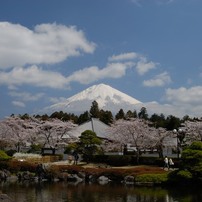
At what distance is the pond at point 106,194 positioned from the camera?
22.5 meters

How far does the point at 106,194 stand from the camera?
969 inches

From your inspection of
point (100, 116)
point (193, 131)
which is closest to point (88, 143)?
point (193, 131)

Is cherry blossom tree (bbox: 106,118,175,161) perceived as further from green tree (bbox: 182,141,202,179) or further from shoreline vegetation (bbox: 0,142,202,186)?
green tree (bbox: 182,141,202,179)

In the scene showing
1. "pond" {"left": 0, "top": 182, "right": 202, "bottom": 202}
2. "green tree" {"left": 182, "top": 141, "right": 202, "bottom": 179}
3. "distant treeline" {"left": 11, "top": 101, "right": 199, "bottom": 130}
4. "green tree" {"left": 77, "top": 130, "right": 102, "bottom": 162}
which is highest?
"distant treeline" {"left": 11, "top": 101, "right": 199, "bottom": 130}

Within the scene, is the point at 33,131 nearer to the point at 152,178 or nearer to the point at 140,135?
the point at 140,135

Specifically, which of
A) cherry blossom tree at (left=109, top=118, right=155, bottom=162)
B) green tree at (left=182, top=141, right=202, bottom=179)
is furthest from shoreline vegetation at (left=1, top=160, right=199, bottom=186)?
cherry blossom tree at (left=109, top=118, right=155, bottom=162)

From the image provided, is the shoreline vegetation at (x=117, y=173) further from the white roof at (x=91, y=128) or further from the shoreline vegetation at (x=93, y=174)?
the white roof at (x=91, y=128)

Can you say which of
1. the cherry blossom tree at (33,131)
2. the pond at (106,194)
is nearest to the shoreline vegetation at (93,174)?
the pond at (106,194)

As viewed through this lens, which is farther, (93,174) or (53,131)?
(53,131)

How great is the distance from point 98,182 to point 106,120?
57.6 m

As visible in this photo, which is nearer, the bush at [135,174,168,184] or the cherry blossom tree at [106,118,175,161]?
the bush at [135,174,168,184]

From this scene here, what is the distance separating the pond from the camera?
2248cm

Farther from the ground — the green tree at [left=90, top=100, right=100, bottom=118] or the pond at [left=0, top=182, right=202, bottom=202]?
the green tree at [left=90, top=100, right=100, bottom=118]

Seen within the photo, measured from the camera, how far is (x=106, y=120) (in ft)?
297
